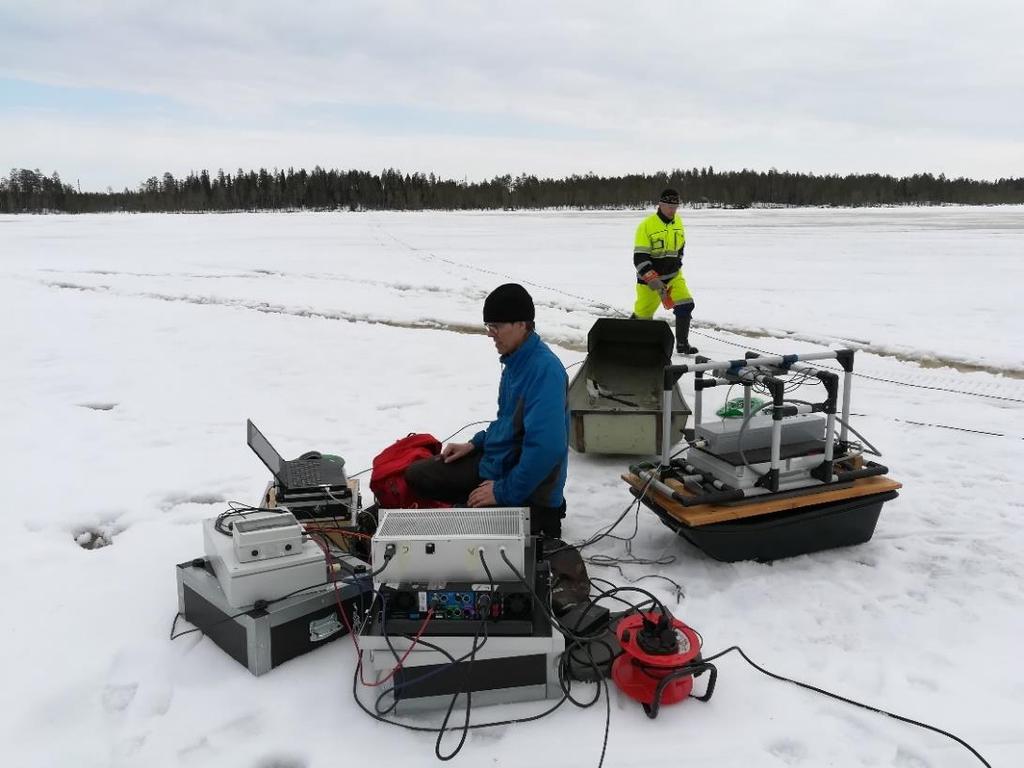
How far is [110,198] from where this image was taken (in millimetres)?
91375

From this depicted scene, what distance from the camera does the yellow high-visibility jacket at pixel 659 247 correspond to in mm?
7281

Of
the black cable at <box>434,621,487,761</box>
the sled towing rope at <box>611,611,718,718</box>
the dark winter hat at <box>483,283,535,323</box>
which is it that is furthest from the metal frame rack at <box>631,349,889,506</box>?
the black cable at <box>434,621,487,761</box>

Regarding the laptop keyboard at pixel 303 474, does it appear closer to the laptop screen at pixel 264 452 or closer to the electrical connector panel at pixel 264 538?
the laptop screen at pixel 264 452

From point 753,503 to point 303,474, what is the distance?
6.72 ft

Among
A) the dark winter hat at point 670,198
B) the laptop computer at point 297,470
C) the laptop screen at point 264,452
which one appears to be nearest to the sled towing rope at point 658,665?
the laptop computer at point 297,470

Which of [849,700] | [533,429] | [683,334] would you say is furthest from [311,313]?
[849,700]

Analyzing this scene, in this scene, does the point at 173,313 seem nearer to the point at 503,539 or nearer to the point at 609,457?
the point at 609,457

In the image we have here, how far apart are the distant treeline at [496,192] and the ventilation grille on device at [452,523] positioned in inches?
3098

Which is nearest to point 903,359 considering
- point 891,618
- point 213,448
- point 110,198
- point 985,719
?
point 891,618

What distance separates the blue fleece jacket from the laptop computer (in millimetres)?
808

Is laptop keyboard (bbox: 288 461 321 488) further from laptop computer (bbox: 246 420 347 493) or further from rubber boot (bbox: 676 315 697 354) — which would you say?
rubber boot (bbox: 676 315 697 354)

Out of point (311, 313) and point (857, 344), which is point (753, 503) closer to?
point (857, 344)

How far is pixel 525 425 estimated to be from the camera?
3109 millimetres

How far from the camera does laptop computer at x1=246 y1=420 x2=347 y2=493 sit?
3344 mm
